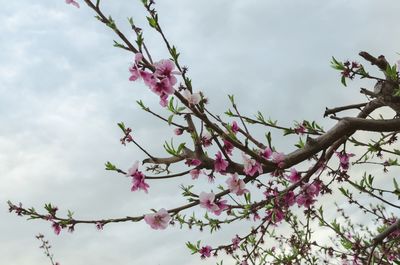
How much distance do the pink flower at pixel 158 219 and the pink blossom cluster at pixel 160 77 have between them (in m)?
0.77

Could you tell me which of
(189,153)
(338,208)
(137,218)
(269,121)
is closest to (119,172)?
(137,218)

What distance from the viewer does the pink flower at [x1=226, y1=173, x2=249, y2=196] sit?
304 cm

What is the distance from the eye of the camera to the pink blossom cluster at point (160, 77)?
271cm

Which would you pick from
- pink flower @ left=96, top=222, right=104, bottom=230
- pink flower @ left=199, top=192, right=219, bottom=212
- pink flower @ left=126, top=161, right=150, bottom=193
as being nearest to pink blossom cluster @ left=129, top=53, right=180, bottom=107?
pink flower @ left=126, top=161, right=150, bottom=193

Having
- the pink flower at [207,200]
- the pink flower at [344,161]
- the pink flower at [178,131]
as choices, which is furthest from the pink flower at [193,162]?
the pink flower at [344,161]

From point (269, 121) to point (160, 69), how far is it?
1.74m

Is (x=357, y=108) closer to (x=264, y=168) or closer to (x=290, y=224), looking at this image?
(x=264, y=168)

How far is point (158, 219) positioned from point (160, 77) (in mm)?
1036

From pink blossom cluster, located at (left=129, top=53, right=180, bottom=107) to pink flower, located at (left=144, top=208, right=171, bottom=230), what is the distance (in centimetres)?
77

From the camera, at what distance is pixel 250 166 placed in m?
2.88

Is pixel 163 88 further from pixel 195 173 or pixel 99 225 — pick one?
pixel 99 225

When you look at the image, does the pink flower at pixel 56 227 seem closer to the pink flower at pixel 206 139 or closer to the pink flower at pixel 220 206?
the pink flower at pixel 220 206

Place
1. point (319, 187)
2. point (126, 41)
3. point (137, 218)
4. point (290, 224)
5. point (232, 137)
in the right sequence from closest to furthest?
point (126, 41) → point (232, 137) → point (137, 218) → point (319, 187) → point (290, 224)

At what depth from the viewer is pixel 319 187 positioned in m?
3.99
